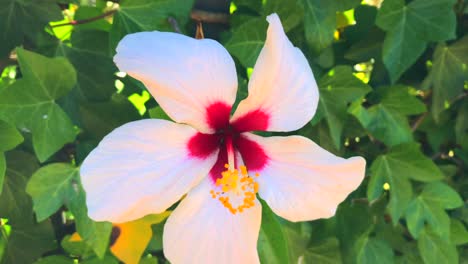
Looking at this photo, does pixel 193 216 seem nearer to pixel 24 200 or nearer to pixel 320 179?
pixel 320 179

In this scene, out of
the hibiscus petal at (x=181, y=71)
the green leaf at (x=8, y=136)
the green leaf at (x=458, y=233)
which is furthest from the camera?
the green leaf at (x=458, y=233)

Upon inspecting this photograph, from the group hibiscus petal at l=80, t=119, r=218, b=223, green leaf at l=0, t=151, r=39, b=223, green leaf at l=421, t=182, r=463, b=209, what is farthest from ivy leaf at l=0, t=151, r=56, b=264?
green leaf at l=421, t=182, r=463, b=209

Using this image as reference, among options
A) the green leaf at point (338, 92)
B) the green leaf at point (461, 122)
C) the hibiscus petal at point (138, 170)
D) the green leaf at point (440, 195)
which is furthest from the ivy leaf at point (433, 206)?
the hibiscus petal at point (138, 170)

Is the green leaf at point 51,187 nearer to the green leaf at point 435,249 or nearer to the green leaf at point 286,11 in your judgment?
the green leaf at point 286,11

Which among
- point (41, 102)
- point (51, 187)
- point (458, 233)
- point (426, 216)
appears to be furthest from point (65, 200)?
point (458, 233)

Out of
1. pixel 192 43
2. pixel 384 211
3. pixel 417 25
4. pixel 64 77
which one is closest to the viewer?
pixel 192 43

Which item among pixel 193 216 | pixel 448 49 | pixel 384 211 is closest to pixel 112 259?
pixel 193 216
